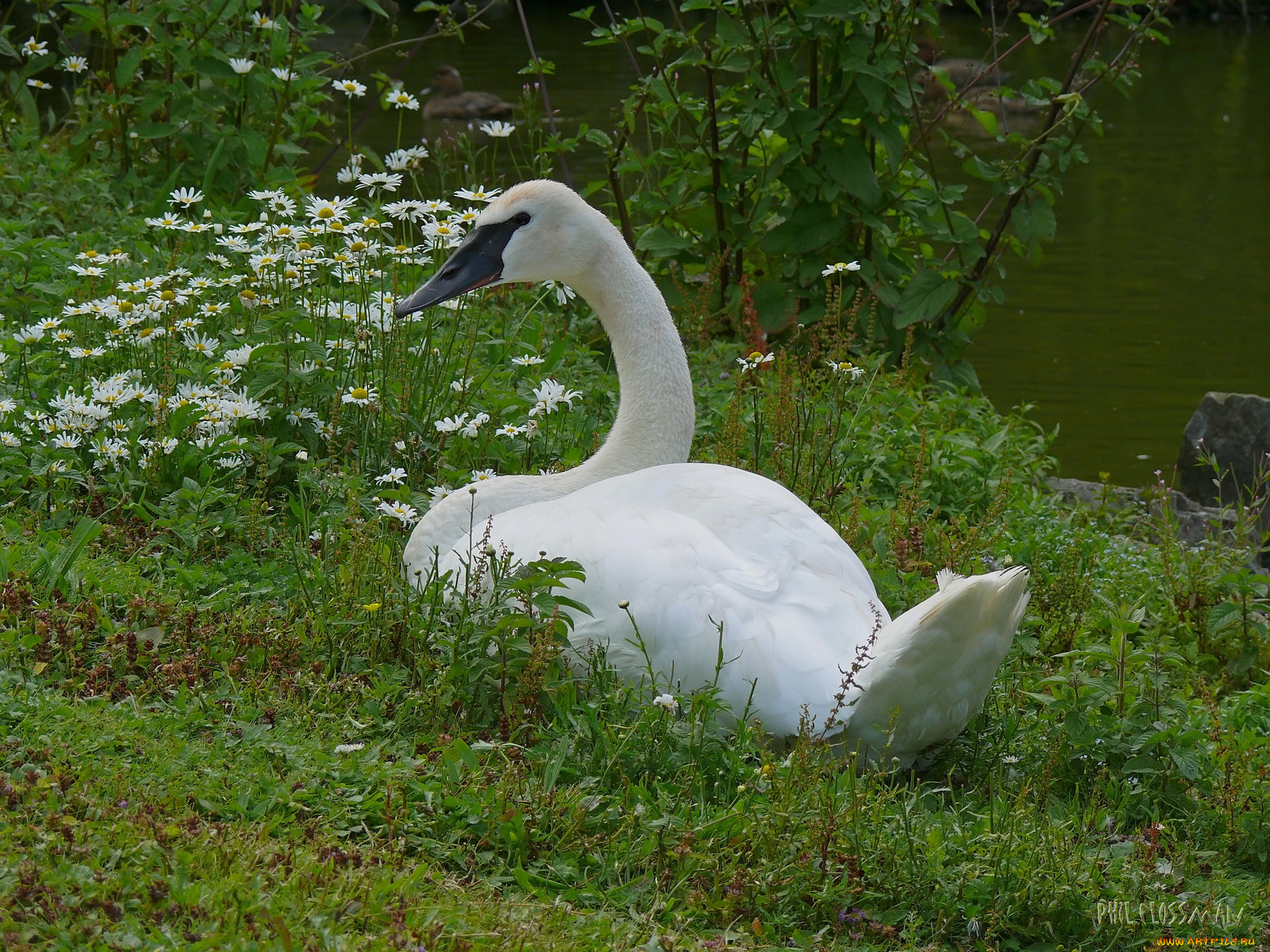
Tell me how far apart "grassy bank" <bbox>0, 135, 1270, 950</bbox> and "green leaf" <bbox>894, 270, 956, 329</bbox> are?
118 cm

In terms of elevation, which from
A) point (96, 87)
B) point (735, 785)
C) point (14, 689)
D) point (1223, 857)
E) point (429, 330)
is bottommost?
point (1223, 857)

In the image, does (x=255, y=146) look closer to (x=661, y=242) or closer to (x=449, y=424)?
(x=661, y=242)

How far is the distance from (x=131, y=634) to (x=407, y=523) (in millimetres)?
1066

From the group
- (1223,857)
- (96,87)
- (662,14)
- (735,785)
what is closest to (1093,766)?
(1223,857)

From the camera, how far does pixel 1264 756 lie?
10.9 ft

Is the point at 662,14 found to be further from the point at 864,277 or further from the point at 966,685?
the point at 966,685

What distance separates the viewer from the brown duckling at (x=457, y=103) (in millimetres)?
18797

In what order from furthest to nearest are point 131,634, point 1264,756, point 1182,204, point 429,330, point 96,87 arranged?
point 1182,204, point 96,87, point 429,330, point 1264,756, point 131,634

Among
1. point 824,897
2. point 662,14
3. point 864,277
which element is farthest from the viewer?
point 662,14

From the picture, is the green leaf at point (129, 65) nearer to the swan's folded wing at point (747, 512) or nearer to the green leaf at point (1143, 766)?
the swan's folded wing at point (747, 512)

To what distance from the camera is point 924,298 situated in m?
5.95

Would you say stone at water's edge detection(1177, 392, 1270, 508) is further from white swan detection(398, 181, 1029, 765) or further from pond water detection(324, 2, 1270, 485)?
white swan detection(398, 181, 1029, 765)

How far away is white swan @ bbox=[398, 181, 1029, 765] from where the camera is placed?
2822 mm

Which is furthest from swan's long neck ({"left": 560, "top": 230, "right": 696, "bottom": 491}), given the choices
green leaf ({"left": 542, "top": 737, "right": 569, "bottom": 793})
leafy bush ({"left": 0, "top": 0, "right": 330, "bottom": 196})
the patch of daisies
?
leafy bush ({"left": 0, "top": 0, "right": 330, "bottom": 196})
